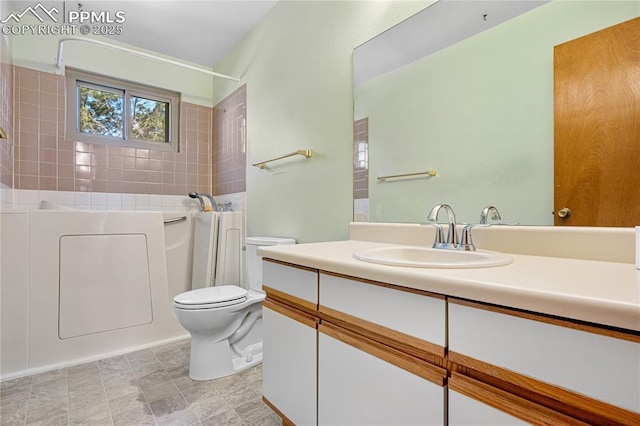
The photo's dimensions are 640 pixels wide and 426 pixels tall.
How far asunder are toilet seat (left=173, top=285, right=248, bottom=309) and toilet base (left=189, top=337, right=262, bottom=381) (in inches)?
9.4

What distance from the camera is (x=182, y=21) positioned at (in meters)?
2.43

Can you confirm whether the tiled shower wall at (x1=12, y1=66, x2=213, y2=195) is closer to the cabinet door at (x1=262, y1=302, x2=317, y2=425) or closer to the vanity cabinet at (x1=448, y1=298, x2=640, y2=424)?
the cabinet door at (x1=262, y1=302, x2=317, y2=425)

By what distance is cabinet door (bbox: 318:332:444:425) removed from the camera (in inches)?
28.5

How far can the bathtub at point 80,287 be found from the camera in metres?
1.82

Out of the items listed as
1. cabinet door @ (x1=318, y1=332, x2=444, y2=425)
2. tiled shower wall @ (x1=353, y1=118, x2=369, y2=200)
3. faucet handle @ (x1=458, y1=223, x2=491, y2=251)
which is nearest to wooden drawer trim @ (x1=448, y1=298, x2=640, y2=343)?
cabinet door @ (x1=318, y1=332, x2=444, y2=425)

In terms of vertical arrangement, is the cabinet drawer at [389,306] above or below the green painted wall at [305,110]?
below

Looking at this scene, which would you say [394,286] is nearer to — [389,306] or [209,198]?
[389,306]

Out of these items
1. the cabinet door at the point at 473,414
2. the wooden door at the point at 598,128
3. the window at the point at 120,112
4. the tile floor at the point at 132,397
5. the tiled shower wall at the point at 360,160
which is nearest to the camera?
the cabinet door at the point at 473,414

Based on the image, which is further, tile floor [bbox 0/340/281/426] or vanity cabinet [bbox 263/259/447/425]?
tile floor [bbox 0/340/281/426]

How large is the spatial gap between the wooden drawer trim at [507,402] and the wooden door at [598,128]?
2.07 ft

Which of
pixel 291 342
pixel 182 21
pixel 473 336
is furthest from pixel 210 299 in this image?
pixel 182 21

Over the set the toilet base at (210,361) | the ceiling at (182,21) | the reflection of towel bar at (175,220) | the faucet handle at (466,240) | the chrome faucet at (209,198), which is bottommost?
the toilet base at (210,361)

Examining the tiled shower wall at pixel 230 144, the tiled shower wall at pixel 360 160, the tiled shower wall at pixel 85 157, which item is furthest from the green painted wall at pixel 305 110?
the tiled shower wall at pixel 85 157

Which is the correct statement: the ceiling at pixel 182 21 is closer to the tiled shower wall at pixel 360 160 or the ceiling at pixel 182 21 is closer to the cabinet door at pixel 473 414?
the tiled shower wall at pixel 360 160
